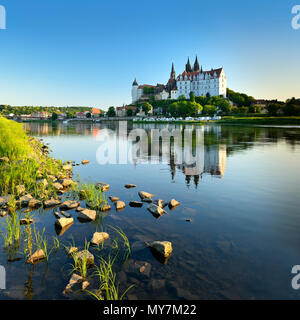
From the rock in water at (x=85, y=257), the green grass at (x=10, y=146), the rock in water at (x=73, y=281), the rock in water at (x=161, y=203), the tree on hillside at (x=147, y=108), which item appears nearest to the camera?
the rock in water at (x=73, y=281)

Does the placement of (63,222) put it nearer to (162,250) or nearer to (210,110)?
(162,250)

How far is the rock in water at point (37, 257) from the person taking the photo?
22.7 ft

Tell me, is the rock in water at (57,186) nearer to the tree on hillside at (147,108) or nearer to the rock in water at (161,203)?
the rock in water at (161,203)

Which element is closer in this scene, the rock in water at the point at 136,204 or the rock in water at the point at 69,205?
the rock in water at the point at 69,205

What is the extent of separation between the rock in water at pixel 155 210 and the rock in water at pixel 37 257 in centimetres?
483

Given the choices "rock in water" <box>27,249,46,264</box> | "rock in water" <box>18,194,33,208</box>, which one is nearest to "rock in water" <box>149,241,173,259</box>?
"rock in water" <box>27,249,46,264</box>

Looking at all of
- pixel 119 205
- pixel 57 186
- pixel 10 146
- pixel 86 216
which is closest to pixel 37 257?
pixel 86 216

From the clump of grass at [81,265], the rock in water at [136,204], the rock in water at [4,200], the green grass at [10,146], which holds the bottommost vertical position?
the clump of grass at [81,265]

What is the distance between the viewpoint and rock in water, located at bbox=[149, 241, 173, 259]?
23.9 feet

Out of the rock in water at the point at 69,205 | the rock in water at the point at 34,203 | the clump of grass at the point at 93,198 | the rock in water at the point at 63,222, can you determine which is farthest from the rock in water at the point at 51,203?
the rock in water at the point at 63,222

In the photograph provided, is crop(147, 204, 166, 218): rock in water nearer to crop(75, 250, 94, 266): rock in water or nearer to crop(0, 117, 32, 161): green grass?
crop(75, 250, 94, 266): rock in water

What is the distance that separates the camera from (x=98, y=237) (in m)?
8.12

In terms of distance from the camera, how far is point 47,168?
1720cm

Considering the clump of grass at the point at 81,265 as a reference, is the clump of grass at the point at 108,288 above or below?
below
